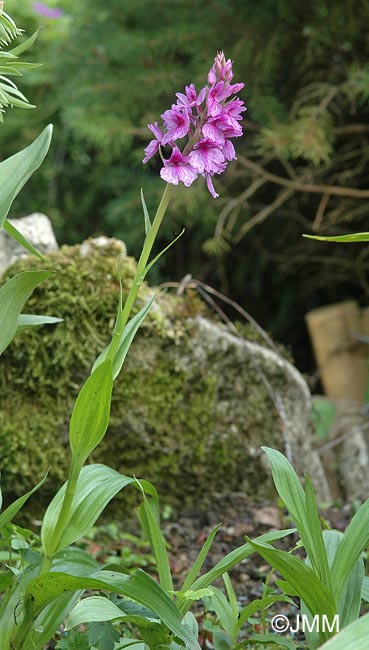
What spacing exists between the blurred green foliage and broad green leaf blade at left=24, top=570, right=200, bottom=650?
6.62ft

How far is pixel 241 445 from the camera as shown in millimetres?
2529

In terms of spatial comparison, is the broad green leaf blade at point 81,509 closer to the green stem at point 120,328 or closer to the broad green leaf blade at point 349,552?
the green stem at point 120,328

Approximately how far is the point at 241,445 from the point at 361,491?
669 millimetres

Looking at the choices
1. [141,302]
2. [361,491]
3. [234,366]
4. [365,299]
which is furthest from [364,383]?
[141,302]

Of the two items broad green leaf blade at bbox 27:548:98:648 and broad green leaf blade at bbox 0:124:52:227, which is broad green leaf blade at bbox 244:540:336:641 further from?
broad green leaf blade at bbox 0:124:52:227

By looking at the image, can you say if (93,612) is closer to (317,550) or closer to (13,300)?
(317,550)

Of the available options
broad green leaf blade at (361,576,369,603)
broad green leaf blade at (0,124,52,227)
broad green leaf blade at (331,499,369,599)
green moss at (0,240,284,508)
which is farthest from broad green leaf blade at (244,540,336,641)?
green moss at (0,240,284,508)

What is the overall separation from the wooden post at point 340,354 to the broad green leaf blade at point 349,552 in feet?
8.69

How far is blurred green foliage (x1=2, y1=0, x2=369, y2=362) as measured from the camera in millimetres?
3264

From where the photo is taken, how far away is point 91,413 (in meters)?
1.29

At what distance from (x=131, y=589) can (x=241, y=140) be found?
2943 mm

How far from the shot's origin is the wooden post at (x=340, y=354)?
12.8 ft

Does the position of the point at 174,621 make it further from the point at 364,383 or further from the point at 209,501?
the point at 364,383

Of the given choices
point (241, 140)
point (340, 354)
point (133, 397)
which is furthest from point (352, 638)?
point (241, 140)
